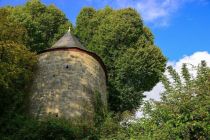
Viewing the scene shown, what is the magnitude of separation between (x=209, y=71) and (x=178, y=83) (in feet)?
3.49

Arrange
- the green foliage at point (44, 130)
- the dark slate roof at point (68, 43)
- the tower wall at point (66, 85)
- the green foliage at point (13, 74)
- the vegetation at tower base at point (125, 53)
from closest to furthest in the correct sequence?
the green foliage at point (44, 130) → the green foliage at point (13, 74) → the tower wall at point (66, 85) → the dark slate roof at point (68, 43) → the vegetation at tower base at point (125, 53)

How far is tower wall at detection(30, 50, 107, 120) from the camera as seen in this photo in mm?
19906

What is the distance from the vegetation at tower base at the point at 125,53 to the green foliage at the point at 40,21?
78.5 inches

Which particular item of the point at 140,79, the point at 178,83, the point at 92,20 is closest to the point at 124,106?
the point at 140,79

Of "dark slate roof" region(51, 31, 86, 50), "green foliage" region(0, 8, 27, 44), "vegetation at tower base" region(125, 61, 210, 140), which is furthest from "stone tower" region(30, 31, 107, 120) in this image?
"vegetation at tower base" region(125, 61, 210, 140)

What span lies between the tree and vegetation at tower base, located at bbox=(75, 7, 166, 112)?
43.4 feet

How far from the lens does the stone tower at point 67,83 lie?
19.9m

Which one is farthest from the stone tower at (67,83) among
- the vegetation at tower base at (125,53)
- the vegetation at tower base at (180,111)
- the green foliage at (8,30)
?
the vegetation at tower base at (180,111)

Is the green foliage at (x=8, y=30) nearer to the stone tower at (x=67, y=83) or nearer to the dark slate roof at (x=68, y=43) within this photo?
the stone tower at (x=67, y=83)

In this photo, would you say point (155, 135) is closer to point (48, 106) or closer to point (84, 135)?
point (84, 135)

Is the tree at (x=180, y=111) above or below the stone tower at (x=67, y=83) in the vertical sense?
below

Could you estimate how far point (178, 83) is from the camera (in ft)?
44.3

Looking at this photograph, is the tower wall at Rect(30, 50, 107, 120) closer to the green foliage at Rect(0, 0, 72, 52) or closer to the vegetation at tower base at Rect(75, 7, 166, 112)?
the vegetation at tower base at Rect(75, 7, 166, 112)

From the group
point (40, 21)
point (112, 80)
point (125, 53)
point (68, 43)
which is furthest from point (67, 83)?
point (40, 21)
